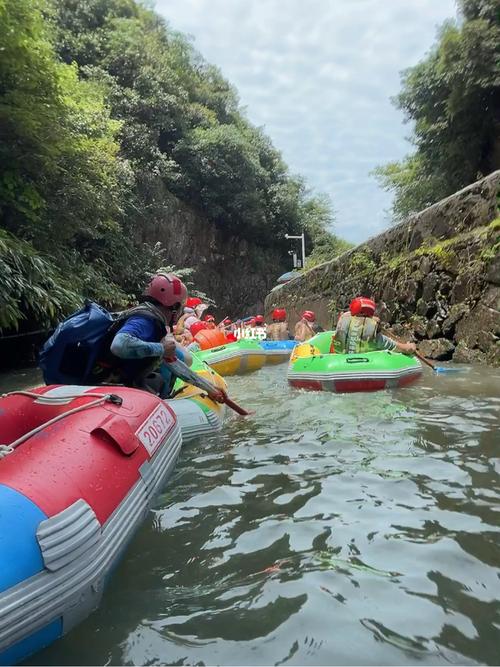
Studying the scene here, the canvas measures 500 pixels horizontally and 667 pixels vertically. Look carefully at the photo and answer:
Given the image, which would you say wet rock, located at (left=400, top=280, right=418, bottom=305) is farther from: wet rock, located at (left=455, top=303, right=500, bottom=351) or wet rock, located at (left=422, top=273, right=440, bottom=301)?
wet rock, located at (left=455, top=303, right=500, bottom=351)

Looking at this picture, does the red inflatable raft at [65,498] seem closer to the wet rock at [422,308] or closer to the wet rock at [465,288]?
the wet rock at [465,288]

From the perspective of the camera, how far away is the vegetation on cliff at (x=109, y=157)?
9.32m

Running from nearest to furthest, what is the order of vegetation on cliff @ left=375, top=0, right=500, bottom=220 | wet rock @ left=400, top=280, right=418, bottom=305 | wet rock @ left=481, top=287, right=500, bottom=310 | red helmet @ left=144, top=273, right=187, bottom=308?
red helmet @ left=144, top=273, right=187, bottom=308, wet rock @ left=481, top=287, right=500, bottom=310, wet rock @ left=400, top=280, right=418, bottom=305, vegetation on cliff @ left=375, top=0, right=500, bottom=220

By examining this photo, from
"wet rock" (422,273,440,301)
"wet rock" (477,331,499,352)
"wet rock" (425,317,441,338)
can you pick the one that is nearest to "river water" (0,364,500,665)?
"wet rock" (477,331,499,352)

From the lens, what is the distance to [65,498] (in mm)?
1951

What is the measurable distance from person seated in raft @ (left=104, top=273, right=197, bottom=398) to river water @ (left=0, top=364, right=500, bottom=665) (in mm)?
761

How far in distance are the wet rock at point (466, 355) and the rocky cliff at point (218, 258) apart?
17082 millimetres

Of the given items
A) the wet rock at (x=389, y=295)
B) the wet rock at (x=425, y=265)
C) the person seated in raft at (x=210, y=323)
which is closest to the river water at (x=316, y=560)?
the wet rock at (x=425, y=265)

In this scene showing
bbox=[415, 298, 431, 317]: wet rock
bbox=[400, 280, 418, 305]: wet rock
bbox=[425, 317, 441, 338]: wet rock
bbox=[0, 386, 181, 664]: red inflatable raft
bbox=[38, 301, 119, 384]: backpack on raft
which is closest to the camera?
bbox=[0, 386, 181, 664]: red inflatable raft

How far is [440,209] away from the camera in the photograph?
9.21 meters

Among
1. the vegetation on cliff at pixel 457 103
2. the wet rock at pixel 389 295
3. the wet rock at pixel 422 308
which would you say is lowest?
the wet rock at pixel 422 308

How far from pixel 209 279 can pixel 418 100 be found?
13.2 metres

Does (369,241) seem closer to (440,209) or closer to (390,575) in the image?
(440,209)

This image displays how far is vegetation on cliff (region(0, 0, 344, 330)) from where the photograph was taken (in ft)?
30.6
